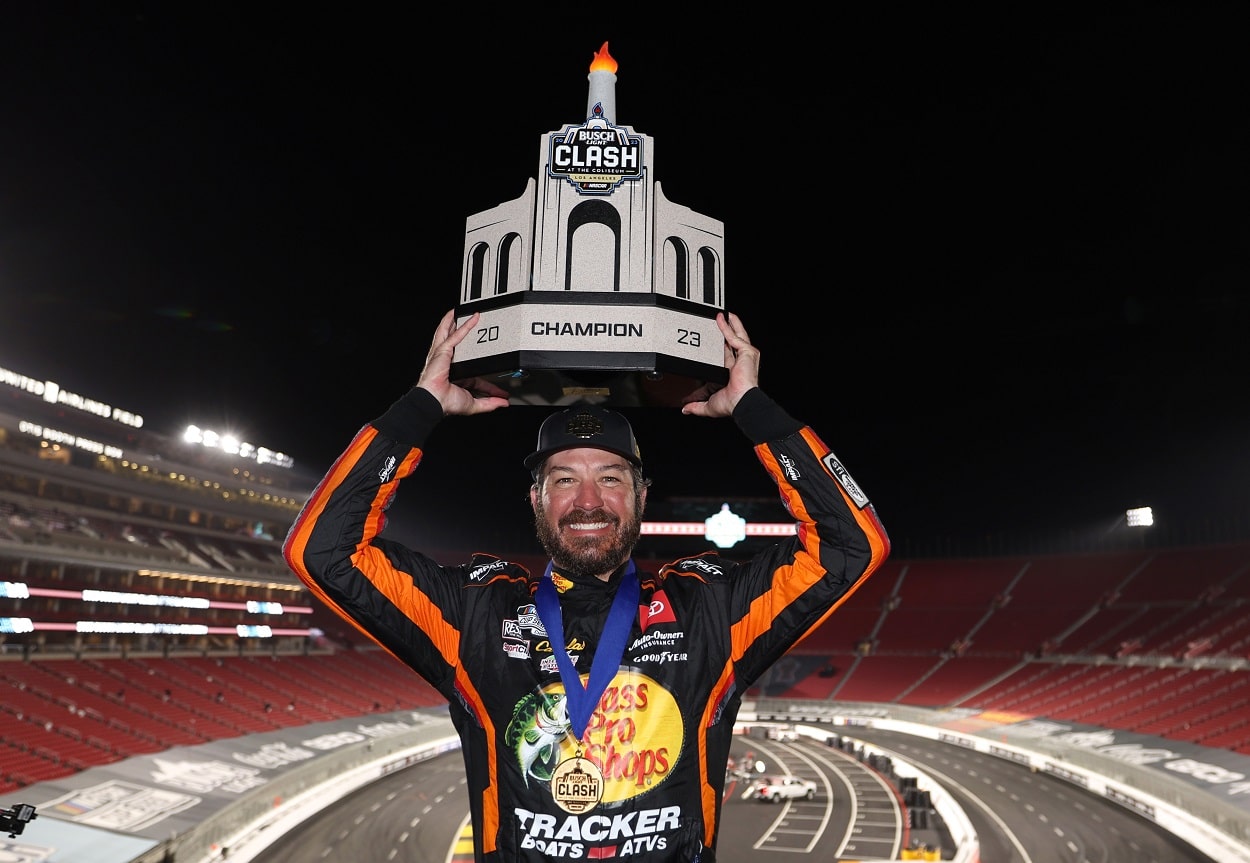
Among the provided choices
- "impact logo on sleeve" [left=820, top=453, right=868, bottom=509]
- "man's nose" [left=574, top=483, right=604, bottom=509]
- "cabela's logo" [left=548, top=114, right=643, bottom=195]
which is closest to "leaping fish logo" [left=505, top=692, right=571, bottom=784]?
"man's nose" [left=574, top=483, right=604, bottom=509]

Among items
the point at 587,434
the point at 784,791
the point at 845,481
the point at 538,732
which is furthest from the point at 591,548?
the point at 784,791

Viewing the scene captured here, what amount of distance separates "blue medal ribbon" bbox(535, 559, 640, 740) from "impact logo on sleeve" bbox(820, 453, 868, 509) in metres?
0.95

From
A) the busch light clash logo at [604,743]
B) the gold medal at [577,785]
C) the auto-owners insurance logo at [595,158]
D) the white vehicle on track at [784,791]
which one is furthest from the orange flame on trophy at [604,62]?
the white vehicle on track at [784,791]

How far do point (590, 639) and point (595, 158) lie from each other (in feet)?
9.84

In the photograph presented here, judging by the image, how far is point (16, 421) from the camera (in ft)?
139

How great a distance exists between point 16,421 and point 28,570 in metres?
8.13

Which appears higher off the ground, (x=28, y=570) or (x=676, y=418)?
(x=676, y=418)

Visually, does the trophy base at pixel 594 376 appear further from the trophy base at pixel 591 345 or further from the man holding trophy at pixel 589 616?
the man holding trophy at pixel 589 616

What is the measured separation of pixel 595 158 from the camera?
492 cm

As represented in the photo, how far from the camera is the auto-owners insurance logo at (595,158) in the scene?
4895 mm

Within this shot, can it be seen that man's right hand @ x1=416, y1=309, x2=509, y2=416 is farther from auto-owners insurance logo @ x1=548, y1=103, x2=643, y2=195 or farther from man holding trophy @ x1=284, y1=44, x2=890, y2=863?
auto-owners insurance logo @ x1=548, y1=103, x2=643, y2=195

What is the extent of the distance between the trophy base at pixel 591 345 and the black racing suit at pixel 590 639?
75 centimetres

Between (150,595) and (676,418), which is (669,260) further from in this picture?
(150,595)

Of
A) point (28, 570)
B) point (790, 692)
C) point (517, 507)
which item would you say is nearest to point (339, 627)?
point (517, 507)
